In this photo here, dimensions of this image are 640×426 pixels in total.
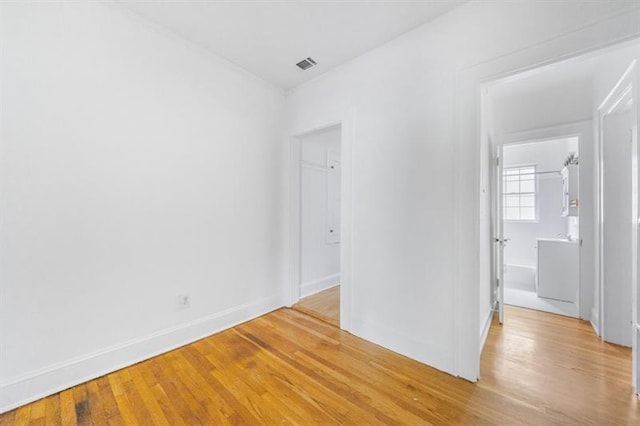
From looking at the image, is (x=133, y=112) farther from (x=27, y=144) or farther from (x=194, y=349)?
(x=194, y=349)

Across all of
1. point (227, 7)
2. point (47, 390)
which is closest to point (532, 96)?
point (227, 7)

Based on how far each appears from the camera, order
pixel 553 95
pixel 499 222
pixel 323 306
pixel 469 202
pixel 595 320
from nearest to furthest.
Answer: pixel 469 202, pixel 595 320, pixel 553 95, pixel 499 222, pixel 323 306

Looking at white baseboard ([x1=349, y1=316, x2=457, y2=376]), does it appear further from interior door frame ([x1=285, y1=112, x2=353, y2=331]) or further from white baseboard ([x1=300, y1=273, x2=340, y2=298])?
white baseboard ([x1=300, y1=273, x2=340, y2=298])

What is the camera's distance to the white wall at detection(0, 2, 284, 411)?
5.25 ft

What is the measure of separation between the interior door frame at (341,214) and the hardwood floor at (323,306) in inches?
6.0

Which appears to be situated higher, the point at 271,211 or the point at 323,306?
the point at 271,211

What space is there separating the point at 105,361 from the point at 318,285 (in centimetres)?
256

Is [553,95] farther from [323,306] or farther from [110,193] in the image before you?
[110,193]

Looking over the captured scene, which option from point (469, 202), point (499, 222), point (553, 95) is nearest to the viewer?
point (469, 202)

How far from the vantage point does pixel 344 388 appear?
170 centimetres

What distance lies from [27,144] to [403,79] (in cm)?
278

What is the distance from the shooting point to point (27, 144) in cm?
162

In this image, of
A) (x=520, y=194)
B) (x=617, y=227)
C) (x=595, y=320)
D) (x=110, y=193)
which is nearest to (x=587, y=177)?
(x=617, y=227)

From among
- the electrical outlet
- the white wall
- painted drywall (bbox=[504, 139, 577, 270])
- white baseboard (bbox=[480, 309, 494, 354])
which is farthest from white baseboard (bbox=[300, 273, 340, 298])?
painted drywall (bbox=[504, 139, 577, 270])
